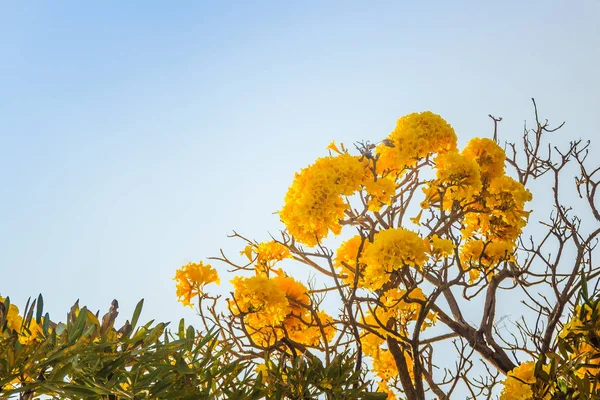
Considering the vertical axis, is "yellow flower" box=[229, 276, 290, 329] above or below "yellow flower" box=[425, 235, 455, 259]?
below

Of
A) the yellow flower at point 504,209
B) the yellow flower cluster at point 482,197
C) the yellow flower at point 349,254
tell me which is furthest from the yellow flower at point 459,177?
the yellow flower at point 349,254

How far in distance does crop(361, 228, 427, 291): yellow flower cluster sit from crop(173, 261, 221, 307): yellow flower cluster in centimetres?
49

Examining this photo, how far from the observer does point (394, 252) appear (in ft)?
5.66

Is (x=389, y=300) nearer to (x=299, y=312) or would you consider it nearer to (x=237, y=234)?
(x=299, y=312)

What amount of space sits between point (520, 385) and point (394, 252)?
0.47m

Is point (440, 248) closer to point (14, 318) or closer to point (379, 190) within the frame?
point (379, 190)

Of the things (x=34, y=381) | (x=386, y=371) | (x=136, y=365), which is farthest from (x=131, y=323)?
(x=386, y=371)

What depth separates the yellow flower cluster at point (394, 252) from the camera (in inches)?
67.9

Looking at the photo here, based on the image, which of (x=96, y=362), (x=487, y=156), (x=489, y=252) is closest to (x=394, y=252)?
(x=489, y=252)

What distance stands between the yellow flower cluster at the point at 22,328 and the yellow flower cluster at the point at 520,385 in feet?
3.47

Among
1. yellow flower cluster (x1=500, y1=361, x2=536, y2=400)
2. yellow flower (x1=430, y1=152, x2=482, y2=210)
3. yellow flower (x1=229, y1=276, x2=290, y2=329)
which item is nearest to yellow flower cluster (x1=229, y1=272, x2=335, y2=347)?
yellow flower (x1=229, y1=276, x2=290, y2=329)

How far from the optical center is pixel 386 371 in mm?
2285

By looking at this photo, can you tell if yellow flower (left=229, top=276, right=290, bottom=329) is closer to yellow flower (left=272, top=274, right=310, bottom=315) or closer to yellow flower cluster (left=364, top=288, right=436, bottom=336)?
yellow flower (left=272, top=274, right=310, bottom=315)

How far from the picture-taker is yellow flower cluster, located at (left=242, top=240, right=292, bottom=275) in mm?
2176
